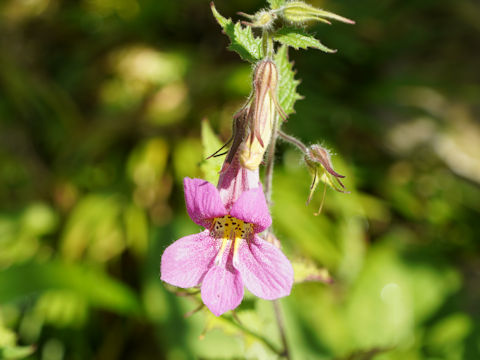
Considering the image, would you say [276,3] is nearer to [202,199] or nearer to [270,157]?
[270,157]

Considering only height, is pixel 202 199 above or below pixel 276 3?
below

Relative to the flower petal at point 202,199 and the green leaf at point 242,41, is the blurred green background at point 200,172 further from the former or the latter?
the green leaf at point 242,41

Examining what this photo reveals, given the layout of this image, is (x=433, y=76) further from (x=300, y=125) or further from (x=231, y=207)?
(x=231, y=207)

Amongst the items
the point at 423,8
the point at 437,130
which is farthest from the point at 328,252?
the point at 423,8

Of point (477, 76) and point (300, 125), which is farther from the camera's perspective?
point (477, 76)

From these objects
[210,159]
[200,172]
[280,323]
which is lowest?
[200,172]

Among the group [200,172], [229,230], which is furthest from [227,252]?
[200,172]
